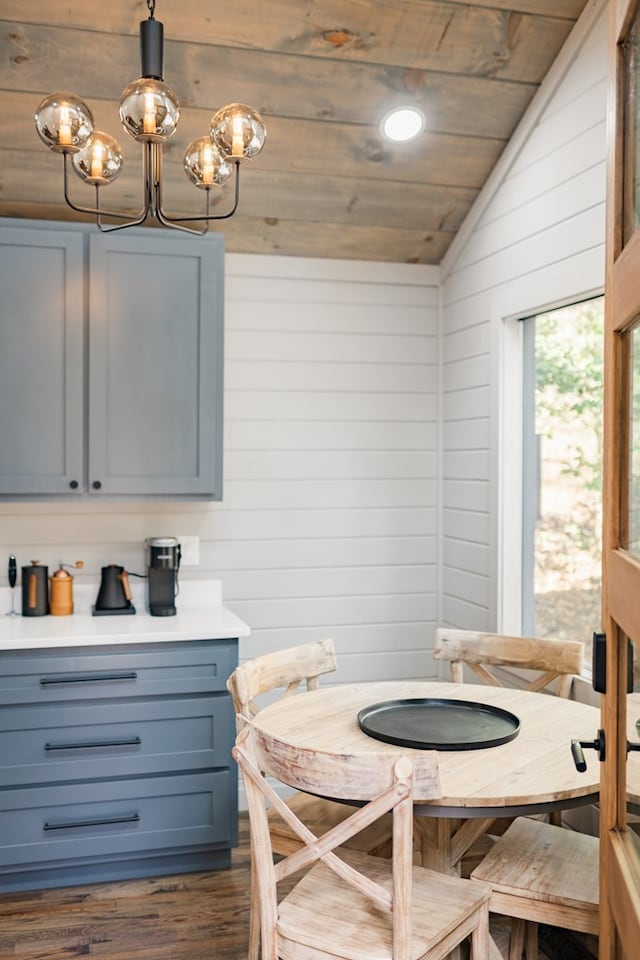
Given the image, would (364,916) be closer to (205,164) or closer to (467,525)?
(205,164)

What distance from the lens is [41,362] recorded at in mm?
3406

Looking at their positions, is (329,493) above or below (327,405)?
below

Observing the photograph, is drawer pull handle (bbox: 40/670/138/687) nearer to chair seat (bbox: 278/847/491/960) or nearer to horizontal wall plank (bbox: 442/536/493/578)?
chair seat (bbox: 278/847/491/960)

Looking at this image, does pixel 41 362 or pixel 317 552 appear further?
pixel 317 552

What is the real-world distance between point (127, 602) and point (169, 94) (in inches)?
84.4

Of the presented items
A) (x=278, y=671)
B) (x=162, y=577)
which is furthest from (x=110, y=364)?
(x=278, y=671)

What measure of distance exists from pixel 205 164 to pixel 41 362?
1219 millimetres

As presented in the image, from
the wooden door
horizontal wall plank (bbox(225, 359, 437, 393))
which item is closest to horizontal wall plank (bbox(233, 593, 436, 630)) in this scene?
horizontal wall plank (bbox(225, 359, 437, 393))

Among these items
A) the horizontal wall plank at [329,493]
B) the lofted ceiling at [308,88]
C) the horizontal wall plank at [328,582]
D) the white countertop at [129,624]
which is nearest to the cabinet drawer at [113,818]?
the white countertop at [129,624]

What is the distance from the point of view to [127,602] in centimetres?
366

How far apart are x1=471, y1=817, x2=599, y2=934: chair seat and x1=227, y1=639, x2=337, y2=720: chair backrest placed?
0.81 meters

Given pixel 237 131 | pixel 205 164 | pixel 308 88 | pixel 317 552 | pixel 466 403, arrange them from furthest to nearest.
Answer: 1. pixel 317 552
2. pixel 466 403
3. pixel 308 88
4. pixel 205 164
5. pixel 237 131

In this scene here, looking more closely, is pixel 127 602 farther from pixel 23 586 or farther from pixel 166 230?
pixel 166 230

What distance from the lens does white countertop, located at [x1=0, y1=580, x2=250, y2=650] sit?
10.5 feet
